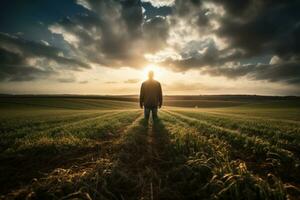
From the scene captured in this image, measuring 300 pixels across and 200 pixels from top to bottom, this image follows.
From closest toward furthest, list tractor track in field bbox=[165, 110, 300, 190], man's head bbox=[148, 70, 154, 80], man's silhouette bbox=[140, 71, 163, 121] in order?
tractor track in field bbox=[165, 110, 300, 190], man's silhouette bbox=[140, 71, 163, 121], man's head bbox=[148, 70, 154, 80]

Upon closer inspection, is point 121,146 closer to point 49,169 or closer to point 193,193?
point 49,169

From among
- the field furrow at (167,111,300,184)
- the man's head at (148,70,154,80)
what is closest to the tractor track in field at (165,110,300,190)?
the field furrow at (167,111,300,184)

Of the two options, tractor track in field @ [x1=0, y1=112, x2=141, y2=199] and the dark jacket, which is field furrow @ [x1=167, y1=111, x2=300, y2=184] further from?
the dark jacket

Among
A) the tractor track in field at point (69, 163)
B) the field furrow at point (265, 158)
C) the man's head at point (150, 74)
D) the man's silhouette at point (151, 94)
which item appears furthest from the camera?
the man's head at point (150, 74)

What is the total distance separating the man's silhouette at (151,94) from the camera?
11156mm

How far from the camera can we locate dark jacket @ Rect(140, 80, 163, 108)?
36.6 feet

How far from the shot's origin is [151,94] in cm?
1119

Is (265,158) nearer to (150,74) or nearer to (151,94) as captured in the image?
(151,94)

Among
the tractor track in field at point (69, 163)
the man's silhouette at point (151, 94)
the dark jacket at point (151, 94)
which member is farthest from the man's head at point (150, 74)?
the tractor track in field at point (69, 163)

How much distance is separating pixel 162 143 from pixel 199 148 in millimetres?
1472

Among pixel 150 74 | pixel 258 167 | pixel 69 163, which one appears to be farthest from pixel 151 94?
pixel 258 167

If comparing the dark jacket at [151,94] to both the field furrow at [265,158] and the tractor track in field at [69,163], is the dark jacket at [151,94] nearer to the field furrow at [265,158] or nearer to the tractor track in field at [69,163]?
the tractor track in field at [69,163]

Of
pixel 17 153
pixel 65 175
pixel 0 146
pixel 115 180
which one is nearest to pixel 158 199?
pixel 115 180

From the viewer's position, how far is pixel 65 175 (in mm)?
3316
